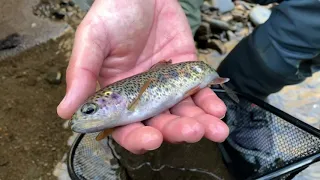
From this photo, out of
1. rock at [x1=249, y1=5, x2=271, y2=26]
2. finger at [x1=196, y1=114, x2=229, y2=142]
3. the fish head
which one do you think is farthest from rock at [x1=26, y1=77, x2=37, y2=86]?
rock at [x1=249, y1=5, x2=271, y2=26]

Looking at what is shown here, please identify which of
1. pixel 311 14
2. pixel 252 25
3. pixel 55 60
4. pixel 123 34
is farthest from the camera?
pixel 252 25

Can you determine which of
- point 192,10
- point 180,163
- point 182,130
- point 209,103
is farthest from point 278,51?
point 182,130

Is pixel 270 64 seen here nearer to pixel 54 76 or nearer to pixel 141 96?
pixel 141 96

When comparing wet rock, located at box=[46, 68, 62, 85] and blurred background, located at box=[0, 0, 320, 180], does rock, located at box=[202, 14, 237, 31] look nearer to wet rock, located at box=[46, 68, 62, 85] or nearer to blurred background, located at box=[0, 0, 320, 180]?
blurred background, located at box=[0, 0, 320, 180]

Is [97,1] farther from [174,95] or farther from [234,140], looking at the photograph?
[234,140]

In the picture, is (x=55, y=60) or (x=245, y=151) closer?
(x=245, y=151)

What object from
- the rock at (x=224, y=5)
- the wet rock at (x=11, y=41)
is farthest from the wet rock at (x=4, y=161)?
the rock at (x=224, y=5)

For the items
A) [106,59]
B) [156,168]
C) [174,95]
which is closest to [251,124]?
[156,168]
